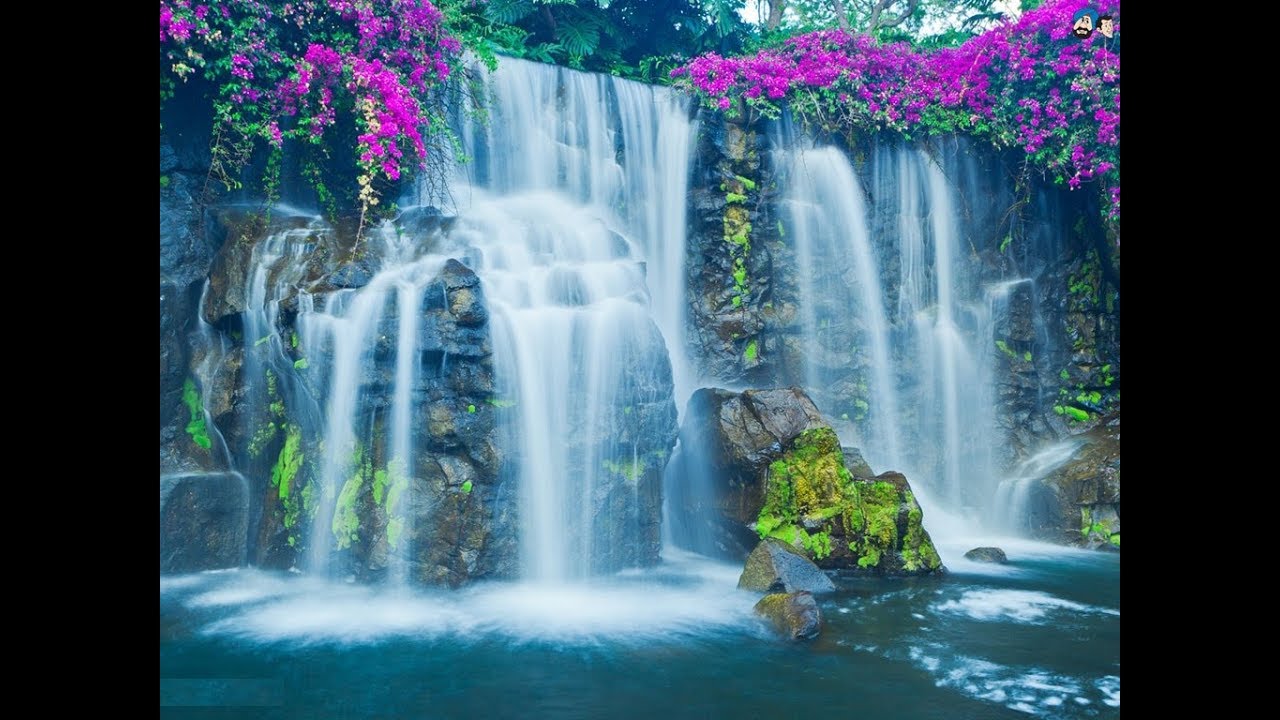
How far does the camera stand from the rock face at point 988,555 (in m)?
9.27

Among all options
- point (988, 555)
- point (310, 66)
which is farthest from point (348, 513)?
point (988, 555)

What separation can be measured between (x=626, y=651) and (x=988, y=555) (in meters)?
5.19

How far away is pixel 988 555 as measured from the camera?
9.28 metres

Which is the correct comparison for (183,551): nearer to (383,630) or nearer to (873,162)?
(383,630)

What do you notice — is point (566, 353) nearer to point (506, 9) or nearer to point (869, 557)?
point (869, 557)

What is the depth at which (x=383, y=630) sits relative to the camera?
6535 millimetres

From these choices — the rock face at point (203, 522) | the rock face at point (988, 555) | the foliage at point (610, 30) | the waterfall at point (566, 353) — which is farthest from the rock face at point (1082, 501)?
the rock face at point (203, 522)

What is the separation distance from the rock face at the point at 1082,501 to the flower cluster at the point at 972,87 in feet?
13.5

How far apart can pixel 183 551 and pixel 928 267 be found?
11.0m

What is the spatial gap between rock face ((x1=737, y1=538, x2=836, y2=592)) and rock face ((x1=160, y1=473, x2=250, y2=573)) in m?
5.27

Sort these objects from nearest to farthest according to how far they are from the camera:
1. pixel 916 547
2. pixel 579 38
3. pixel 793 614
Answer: pixel 793 614 → pixel 916 547 → pixel 579 38

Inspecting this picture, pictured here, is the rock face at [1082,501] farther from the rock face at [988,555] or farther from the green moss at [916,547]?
the green moss at [916,547]
